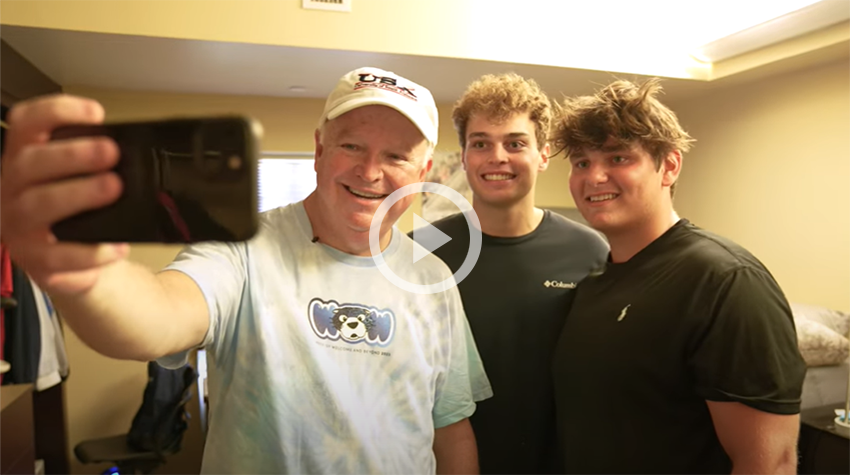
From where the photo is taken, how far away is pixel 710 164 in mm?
3611

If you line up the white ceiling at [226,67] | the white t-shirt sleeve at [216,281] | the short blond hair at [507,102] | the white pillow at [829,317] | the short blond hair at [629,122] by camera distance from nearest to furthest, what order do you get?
the white t-shirt sleeve at [216,281], the short blond hair at [629,122], the short blond hair at [507,102], the white ceiling at [226,67], the white pillow at [829,317]

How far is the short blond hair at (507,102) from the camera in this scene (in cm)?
157

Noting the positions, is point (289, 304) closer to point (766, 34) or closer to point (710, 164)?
point (766, 34)

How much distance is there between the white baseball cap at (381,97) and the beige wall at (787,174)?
2.72 m

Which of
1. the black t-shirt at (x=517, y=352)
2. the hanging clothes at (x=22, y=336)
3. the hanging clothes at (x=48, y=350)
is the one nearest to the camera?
the black t-shirt at (x=517, y=352)

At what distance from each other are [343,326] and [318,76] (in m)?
2.19

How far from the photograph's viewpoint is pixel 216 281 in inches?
35.4

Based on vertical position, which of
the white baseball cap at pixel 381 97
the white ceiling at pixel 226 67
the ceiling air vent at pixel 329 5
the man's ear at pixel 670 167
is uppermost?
the ceiling air vent at pixel 329 5

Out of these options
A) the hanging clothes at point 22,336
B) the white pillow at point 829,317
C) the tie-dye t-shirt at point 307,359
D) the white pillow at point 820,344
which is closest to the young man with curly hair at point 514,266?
the tie-dye t-shirt at point 307,359

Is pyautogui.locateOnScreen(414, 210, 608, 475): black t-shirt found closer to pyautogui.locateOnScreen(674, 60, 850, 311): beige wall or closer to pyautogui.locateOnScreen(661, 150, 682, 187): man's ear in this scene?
pyautogui.locateOnScreen(661, 150, 682, 187): man's ear

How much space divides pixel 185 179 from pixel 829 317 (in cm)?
326
